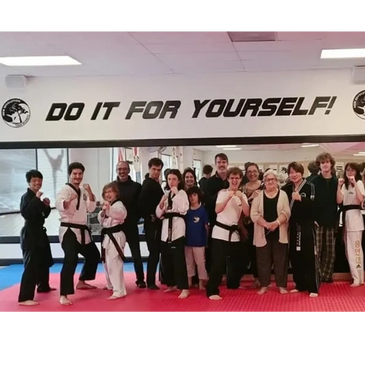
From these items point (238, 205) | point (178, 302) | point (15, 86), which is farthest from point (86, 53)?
point (178, 302)

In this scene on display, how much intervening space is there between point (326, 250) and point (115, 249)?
6.91 ft

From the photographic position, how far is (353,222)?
16.9ft

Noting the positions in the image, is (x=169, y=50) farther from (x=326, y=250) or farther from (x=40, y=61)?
(x=326, y=250)

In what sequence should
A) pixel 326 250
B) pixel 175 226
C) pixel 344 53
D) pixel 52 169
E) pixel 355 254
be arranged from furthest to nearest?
pixel 52 169, pixel 326 250, pixel 355 254, pixel 344 53, pixel 175 226

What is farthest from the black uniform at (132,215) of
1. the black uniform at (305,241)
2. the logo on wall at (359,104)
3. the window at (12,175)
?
the logo on wall at (359,104)

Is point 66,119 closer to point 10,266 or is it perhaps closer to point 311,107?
point 10,266

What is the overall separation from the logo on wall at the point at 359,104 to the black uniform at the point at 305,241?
4.61ft

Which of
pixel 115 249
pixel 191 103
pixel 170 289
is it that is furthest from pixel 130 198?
pixel 191 103

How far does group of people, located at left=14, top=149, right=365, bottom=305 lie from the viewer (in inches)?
187

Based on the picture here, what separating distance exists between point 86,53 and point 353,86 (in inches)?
112

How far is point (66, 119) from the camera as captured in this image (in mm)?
6000
